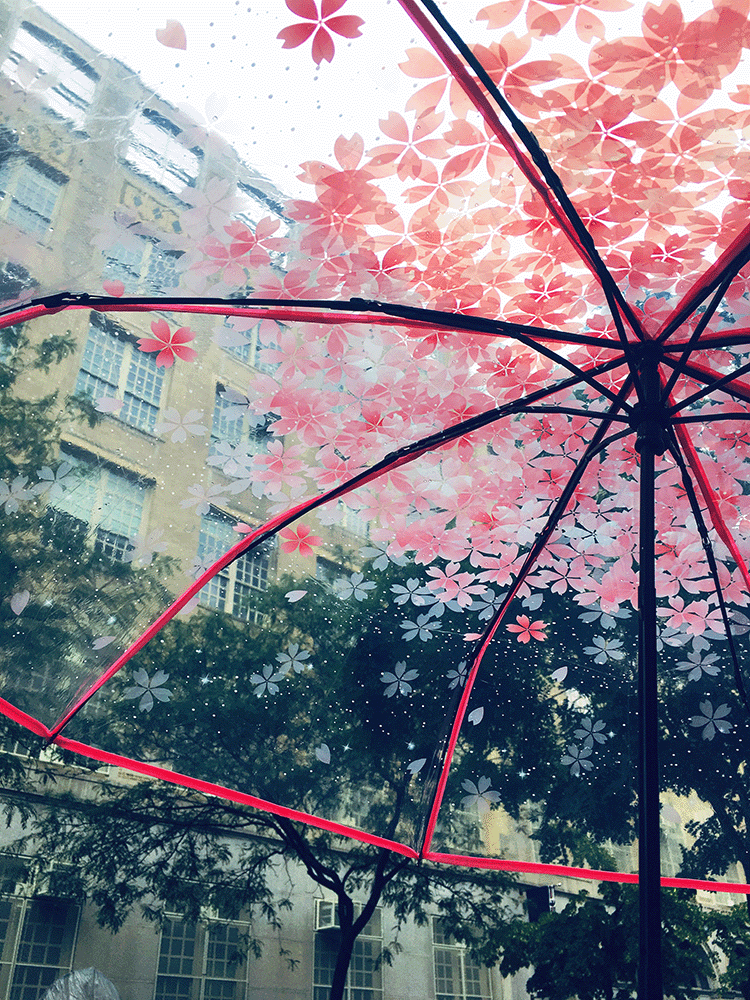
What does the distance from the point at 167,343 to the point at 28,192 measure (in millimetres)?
544

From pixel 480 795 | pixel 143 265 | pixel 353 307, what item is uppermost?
pixel 143 265

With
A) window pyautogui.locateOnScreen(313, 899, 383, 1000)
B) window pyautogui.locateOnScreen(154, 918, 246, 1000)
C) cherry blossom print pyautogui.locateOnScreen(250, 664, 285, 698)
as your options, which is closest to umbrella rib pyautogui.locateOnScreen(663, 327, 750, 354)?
cherry blossom print pyautogui.locateOnScreen(250, 664, 285, 698)

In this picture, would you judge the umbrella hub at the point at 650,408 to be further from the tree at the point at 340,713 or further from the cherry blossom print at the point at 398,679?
the cherry blossom print at the point at 398,679

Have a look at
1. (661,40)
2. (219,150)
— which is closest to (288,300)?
(219,150)

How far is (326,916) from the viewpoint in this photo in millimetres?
11445

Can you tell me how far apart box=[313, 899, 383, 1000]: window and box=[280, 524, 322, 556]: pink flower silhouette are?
1031 centimetres

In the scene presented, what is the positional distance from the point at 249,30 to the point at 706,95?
1.06 m

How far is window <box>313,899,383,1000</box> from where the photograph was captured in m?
11.3

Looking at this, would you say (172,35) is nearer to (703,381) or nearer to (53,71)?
(53,71)

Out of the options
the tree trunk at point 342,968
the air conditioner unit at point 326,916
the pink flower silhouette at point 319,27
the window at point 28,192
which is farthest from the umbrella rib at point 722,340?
the air conditioner unit at point 326,916

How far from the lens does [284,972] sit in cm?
1074

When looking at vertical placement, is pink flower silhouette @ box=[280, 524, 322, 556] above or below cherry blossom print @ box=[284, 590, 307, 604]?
above

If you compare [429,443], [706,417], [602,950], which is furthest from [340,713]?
[602,950]

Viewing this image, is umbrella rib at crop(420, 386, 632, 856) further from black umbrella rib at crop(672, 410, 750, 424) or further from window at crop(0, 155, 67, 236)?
window at crop(0, 155, 67, 236)
